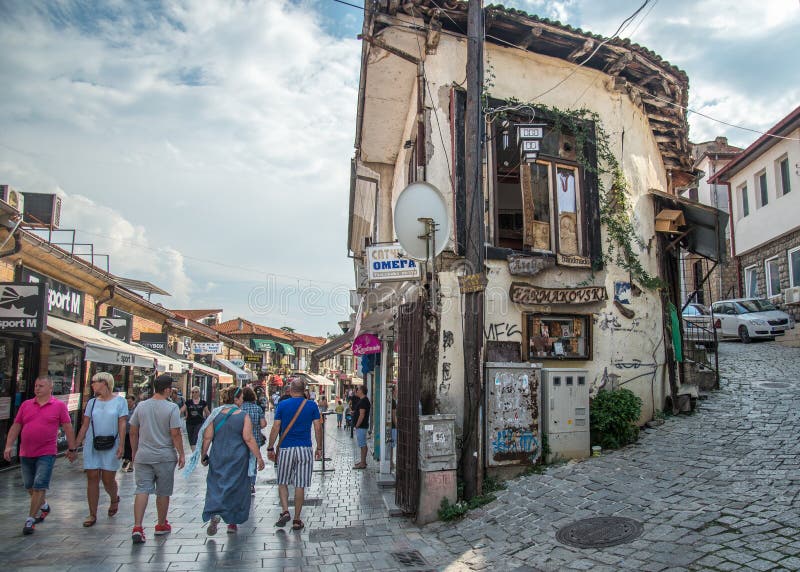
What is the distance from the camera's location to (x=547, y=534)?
5.92 m

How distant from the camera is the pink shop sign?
1233 cm

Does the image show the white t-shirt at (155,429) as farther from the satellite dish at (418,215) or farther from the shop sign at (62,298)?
the shop sign at (62,298)

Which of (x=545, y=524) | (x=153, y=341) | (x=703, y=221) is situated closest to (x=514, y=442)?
(x=545, y=524)

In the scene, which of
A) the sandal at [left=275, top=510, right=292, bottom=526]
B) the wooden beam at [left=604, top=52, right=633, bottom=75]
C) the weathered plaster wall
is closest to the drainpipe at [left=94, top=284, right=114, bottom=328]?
the sandal at [left=275, top=510, right=292, bottom=526]

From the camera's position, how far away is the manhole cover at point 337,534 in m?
6.46

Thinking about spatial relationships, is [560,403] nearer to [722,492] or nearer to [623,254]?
[722,492]

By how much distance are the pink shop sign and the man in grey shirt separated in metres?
6.01

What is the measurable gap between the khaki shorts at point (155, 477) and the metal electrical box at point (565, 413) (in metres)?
5.14

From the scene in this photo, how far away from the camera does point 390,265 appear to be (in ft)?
31.3

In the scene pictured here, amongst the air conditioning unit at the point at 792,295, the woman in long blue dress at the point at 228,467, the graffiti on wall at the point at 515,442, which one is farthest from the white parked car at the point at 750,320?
the woman in long blue dress at the point at 228,467

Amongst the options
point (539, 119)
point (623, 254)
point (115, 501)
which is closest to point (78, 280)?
point (115, 501)

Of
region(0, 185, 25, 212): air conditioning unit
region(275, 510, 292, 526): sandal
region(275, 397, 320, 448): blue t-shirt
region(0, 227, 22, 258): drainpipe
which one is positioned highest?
region(0, 185, 25, 212): air conditioning unit

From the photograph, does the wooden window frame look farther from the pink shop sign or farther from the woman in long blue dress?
the woman in long blue dress

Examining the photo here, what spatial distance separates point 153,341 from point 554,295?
17.1 meters
